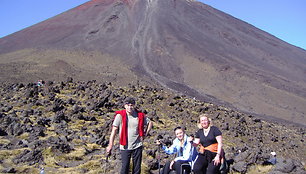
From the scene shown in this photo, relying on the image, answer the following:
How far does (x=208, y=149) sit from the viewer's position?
5746 mm

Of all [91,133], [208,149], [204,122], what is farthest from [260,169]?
[91,133]

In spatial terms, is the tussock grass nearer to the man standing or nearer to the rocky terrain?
the rocky terrain

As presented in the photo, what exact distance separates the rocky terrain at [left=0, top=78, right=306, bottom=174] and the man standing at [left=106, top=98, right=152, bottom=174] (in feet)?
3.42

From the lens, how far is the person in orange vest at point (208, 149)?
5.64 meters

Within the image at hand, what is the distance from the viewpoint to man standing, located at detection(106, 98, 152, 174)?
5789mm

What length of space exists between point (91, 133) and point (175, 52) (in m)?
52.6

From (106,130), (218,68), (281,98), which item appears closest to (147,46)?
(218,68)

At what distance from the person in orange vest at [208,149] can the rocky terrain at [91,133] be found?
1.21 metres

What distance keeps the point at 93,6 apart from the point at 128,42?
1244 inches

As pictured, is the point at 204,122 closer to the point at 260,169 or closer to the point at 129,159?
the point at 129,159

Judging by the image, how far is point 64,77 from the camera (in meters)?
39.7

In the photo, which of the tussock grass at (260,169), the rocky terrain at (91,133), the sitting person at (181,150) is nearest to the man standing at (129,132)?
the sitting person at (181,150)

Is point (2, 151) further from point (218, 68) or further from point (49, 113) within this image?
point (218, 68)

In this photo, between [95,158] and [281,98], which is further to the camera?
[281,98]
